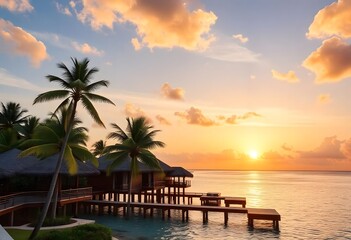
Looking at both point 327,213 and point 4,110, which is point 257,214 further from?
point 4,110

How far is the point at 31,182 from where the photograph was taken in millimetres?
29734

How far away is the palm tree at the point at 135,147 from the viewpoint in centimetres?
3400

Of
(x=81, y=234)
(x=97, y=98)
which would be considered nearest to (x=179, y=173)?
(x=97, y=98)

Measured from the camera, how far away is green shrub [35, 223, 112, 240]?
16859mm

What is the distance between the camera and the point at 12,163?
26.5 metres

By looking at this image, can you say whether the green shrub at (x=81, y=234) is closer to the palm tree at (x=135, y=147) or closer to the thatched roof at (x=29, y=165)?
the thatched roof at (x=29, y=165)

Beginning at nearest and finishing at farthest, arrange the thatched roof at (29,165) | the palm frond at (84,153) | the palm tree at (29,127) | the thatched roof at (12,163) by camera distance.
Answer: the palm frond at (84,153) → the thatched roof at (12,163) → the thatched roof at (29,165) → the palm tree at (29,127)

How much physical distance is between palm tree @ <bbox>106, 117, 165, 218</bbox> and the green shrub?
15285mm

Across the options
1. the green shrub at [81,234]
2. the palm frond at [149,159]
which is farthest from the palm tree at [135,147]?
the green shrub at [81,234]

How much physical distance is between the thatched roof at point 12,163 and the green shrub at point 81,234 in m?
8.29

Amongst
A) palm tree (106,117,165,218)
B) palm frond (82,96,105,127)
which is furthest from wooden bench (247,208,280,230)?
palm frond (82,96,105,127)

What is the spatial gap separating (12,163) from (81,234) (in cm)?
1277

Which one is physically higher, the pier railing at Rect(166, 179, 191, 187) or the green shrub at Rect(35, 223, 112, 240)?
the pier railing at Rect(166, 179, 191, 187)

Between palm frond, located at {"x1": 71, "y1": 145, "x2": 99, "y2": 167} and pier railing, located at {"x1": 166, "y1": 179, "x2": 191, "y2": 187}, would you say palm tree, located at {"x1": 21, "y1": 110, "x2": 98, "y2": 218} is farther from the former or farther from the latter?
pier railing, located at {"x1": 166, "y1": 179, "x2": 191, "y2": 187}
